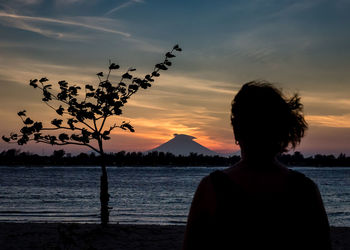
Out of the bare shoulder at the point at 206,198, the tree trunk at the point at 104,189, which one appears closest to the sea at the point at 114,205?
the tree trunk at the point at 104,189

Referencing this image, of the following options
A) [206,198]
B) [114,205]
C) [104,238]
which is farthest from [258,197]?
[114,205]

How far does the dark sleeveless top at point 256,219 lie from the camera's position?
1.75m

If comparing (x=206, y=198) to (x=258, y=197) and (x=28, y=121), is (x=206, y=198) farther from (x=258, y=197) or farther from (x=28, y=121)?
(x=28, y=121)

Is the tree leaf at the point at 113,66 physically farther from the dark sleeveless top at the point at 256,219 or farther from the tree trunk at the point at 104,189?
the dark sleeveless top at the point at 256,219

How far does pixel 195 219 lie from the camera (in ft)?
5.91

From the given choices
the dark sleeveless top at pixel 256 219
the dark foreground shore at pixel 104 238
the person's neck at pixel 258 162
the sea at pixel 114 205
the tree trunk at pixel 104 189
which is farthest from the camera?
the sea at pixel 114 205

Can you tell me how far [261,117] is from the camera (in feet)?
6.18

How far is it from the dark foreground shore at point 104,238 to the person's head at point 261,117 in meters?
11.5

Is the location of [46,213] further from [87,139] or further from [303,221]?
[303,221]

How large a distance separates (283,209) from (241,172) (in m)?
0.26

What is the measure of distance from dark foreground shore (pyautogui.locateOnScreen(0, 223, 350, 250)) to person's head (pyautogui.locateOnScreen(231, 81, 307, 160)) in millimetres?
11526

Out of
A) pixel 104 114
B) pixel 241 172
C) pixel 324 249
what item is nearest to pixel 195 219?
pixel 241 172

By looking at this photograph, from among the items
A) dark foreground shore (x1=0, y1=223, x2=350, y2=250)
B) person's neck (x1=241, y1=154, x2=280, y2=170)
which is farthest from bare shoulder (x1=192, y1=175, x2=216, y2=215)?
dark foreground shore (x1=0, y1=223, x2=350, y2=250)

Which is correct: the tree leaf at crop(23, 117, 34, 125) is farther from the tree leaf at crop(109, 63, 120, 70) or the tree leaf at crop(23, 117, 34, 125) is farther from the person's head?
the person's head
